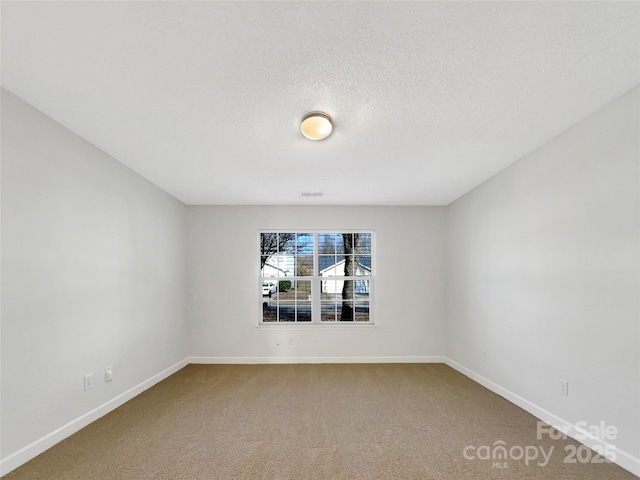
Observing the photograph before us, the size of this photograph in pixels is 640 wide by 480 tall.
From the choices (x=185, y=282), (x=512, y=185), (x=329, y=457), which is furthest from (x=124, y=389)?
(x=512, y=185)

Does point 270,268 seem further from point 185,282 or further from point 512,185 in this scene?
point 512,185

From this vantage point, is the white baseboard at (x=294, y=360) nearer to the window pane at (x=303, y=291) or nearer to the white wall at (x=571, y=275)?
the window pane at (x=303, y=291)

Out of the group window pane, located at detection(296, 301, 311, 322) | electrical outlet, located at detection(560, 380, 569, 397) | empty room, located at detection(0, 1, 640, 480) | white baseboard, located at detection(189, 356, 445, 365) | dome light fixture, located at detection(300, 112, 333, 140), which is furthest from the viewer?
window pane, located at detection(296, 301, 311, 322)

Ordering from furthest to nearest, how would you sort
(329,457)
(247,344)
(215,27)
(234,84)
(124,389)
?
(247,344) → (124,389) → (329,457) → (234,84) → (215,27)

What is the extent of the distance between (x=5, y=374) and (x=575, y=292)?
Answer: 3.95 metres

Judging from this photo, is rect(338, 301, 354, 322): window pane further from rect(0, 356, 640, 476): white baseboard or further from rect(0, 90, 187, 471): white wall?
rect(0, 90, 187, 471): white wall

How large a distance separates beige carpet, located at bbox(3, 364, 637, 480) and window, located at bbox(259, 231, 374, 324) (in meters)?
1.25

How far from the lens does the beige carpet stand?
2.20 m

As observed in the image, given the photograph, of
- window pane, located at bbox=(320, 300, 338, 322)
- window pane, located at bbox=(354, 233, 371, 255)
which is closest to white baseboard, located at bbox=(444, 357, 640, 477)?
window pane, located at bbox=(320, 300, 338, 322)

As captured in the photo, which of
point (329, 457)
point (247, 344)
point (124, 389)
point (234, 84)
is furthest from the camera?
point (247, 344)

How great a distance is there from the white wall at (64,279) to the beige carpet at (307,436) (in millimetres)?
328

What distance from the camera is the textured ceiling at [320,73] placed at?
1.53 metres

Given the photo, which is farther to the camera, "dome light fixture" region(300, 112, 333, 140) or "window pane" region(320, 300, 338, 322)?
"window pane" region(320, 300, 338, 322)

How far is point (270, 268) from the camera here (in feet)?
17.3
